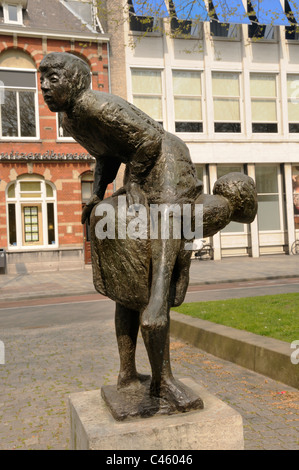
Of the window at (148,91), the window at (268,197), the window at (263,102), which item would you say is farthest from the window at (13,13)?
the window at (268,197)

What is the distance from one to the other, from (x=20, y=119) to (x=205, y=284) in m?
11.3

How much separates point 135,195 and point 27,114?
18.7 meters

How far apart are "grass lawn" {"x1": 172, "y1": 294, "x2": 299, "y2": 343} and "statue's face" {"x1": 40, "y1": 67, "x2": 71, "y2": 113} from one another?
3.67m

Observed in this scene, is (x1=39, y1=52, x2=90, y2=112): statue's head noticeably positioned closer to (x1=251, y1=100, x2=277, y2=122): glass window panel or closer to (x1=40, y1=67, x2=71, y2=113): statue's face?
(x1=40, y1=67, x2=71, y2=113): statue's face

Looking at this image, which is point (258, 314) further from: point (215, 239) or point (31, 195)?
point (31, 195)

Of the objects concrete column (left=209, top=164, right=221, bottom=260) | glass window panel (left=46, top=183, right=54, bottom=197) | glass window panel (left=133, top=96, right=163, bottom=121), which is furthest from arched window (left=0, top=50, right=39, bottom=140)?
concrete column (left=209, top=164, right=221, bottom=260)

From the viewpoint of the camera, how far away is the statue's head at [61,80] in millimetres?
2434

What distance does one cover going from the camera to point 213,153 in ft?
69.6

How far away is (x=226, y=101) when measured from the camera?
21812 millimetres

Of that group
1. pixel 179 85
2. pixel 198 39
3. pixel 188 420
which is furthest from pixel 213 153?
pixel 188 420

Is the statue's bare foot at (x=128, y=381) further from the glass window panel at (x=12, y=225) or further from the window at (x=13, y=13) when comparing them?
the window at (x=13, y=13)

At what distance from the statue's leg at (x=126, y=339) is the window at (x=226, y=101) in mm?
19853

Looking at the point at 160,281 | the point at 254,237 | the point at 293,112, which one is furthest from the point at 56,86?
the point at 293,112

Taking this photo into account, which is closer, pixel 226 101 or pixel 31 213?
pixel 31 213
